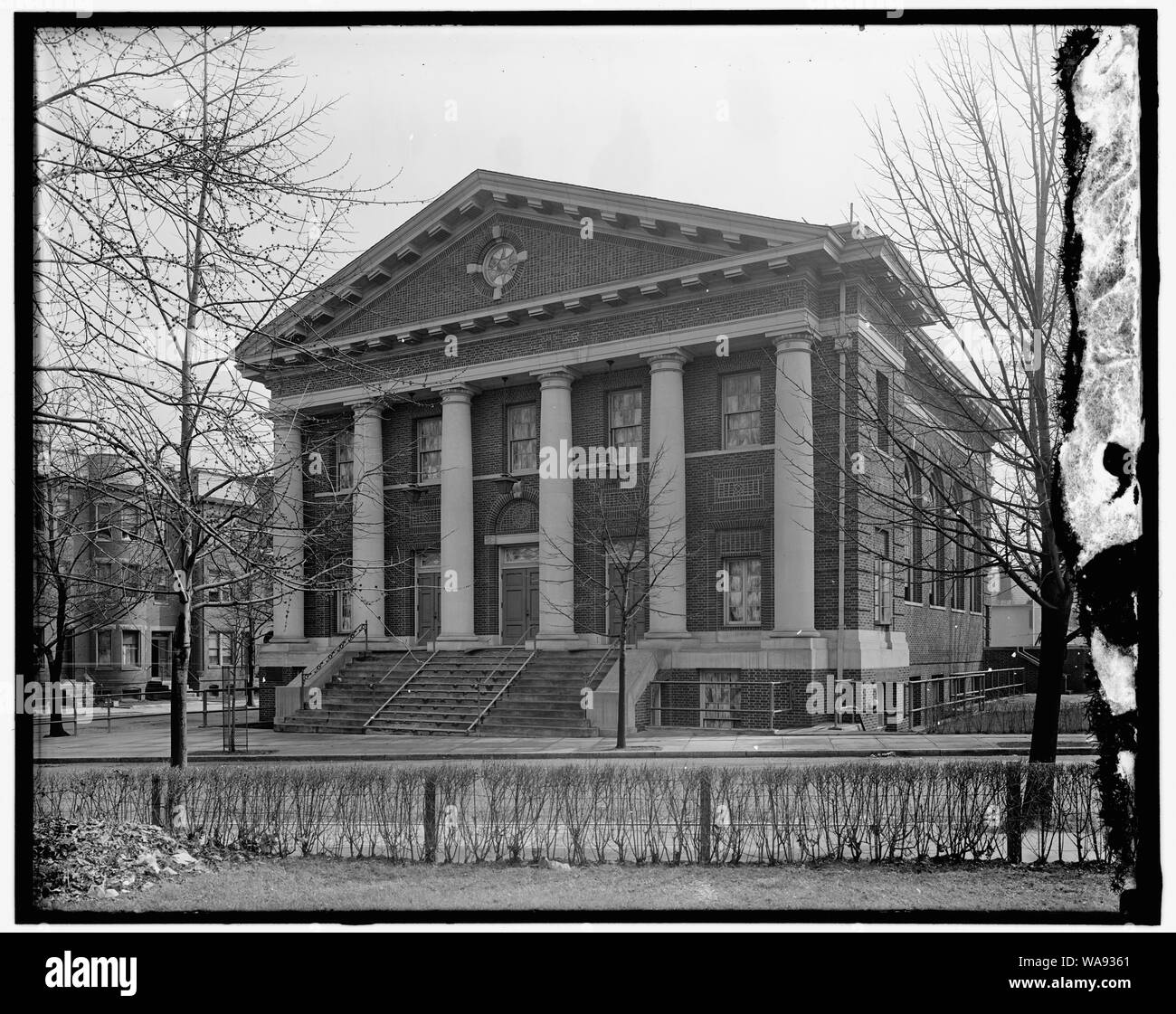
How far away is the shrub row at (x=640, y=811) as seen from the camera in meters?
6.96

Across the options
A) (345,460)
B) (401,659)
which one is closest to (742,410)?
(345,460)

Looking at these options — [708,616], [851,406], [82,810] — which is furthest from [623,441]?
[82,810]

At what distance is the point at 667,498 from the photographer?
11.3 metres

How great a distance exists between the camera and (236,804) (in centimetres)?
753

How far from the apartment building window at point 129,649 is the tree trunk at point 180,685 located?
71.4ft

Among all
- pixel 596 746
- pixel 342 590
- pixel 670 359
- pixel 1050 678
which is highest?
pixel 670 359

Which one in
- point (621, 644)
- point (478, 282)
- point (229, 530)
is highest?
point (478, 282)

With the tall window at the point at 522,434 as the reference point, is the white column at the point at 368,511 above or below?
below

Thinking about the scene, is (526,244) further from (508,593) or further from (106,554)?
(106,554)

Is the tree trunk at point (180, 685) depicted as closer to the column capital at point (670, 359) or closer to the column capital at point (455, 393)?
the column capital at point (455, 393)

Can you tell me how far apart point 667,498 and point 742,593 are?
4.91 feet

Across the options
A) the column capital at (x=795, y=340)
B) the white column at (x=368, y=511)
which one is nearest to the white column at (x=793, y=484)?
the column capital at (x=795, y=340)
